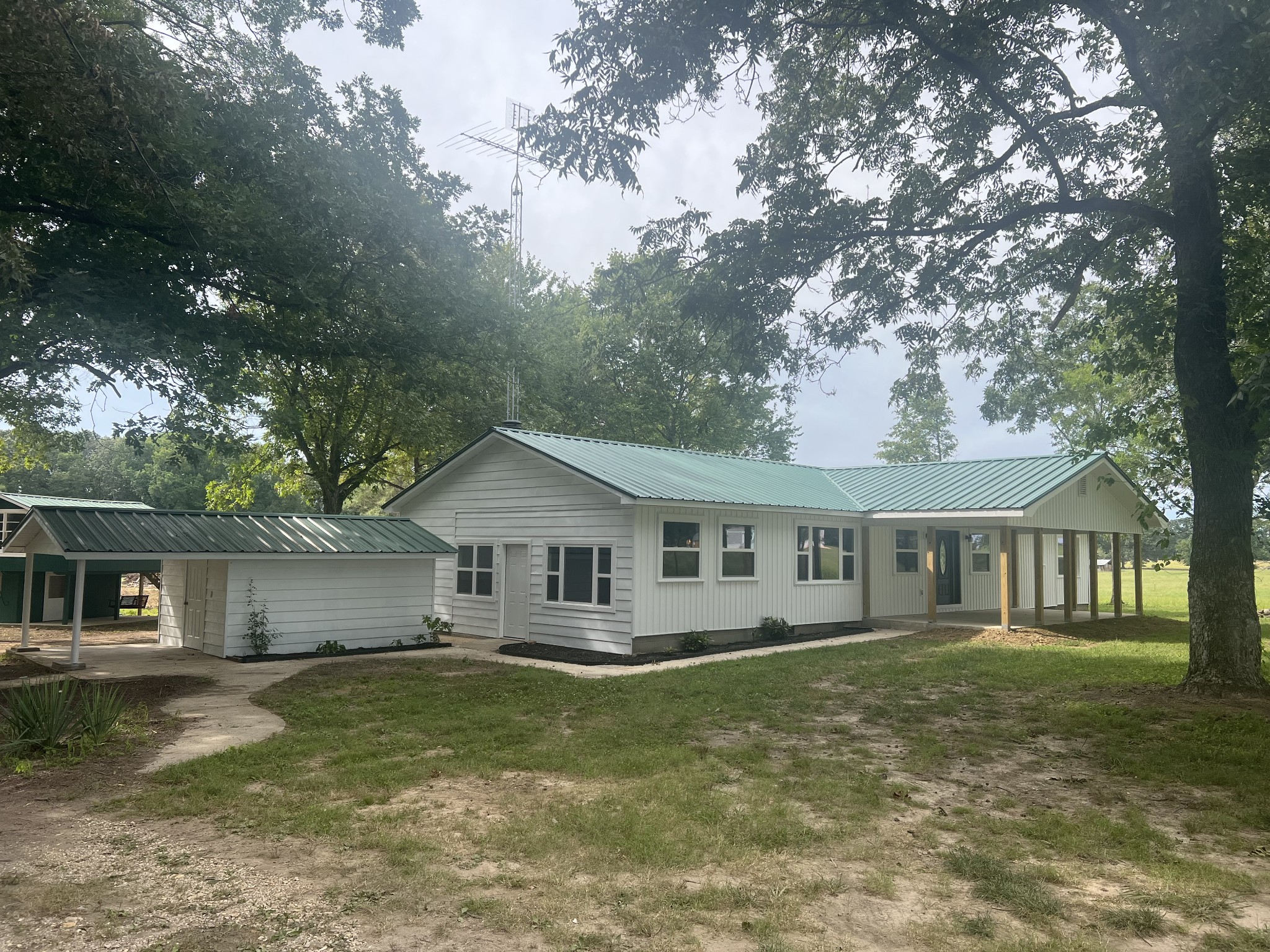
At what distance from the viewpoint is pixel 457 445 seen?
104ft

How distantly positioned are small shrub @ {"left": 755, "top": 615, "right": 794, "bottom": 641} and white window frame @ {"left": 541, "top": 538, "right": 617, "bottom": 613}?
4.01 meters

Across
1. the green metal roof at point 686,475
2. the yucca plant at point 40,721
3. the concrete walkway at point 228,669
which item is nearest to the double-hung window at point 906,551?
the green metal roof at point 686,475

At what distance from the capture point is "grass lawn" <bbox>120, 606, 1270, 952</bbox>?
15.3ft

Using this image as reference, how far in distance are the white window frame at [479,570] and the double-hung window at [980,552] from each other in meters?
14.6

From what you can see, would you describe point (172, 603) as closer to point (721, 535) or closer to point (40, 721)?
point (40, 721)

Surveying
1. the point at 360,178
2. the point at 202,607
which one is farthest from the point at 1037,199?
the point at 202,607

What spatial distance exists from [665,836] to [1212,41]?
31.5 ft

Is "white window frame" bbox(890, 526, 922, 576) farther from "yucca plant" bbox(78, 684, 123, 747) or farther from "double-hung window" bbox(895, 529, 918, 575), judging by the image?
"yucca plant" bbox(78, 684, 123, 747)

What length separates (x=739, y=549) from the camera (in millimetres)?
18203

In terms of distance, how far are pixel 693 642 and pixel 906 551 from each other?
932 cm

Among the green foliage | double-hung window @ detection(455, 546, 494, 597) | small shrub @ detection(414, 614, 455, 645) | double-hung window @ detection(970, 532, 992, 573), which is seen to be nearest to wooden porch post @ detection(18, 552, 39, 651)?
small shrub @ detection(414, 614, 455, 645)

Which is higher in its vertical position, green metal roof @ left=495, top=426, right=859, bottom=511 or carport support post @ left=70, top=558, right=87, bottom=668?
green metal roof @ left=495, top=426, right=859, bottom=511

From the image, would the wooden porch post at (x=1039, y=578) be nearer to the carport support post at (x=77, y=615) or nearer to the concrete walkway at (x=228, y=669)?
the concrete walkway at (x=228, y=669)

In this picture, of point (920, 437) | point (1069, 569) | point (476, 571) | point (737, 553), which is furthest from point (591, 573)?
point (920, 437)
